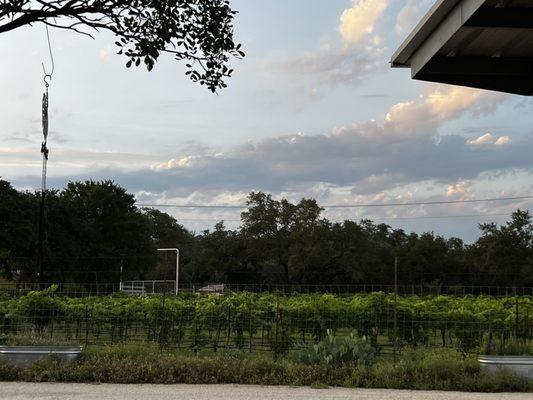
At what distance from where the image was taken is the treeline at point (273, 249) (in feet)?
166

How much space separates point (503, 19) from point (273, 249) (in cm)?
6150

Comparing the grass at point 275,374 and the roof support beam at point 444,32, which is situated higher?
the roof support beam at point 444,32

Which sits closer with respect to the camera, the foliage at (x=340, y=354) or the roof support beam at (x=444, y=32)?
the roof support beam at (x=444, y=32)

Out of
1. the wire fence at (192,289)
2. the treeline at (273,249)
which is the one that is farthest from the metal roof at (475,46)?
the treeline at (273,249)

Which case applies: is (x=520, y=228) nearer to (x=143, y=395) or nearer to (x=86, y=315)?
(x=86, y=315)

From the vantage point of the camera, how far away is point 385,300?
16.4 metres

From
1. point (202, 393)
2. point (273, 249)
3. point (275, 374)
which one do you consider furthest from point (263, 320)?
point (273, 249)

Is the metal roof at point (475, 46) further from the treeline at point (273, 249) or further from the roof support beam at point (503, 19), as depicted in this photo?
the treeline at point (273, 249)

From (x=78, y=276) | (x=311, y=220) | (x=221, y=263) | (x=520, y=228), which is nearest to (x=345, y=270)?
(x=311, y=220)

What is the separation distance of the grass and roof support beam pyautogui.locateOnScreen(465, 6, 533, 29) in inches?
252

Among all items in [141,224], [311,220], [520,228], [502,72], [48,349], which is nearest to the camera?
[502,72]

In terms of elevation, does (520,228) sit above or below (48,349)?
above

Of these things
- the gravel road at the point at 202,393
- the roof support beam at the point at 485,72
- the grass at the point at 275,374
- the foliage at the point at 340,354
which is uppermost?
the roof support beam at the point at 485,72

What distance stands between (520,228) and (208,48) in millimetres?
62674
